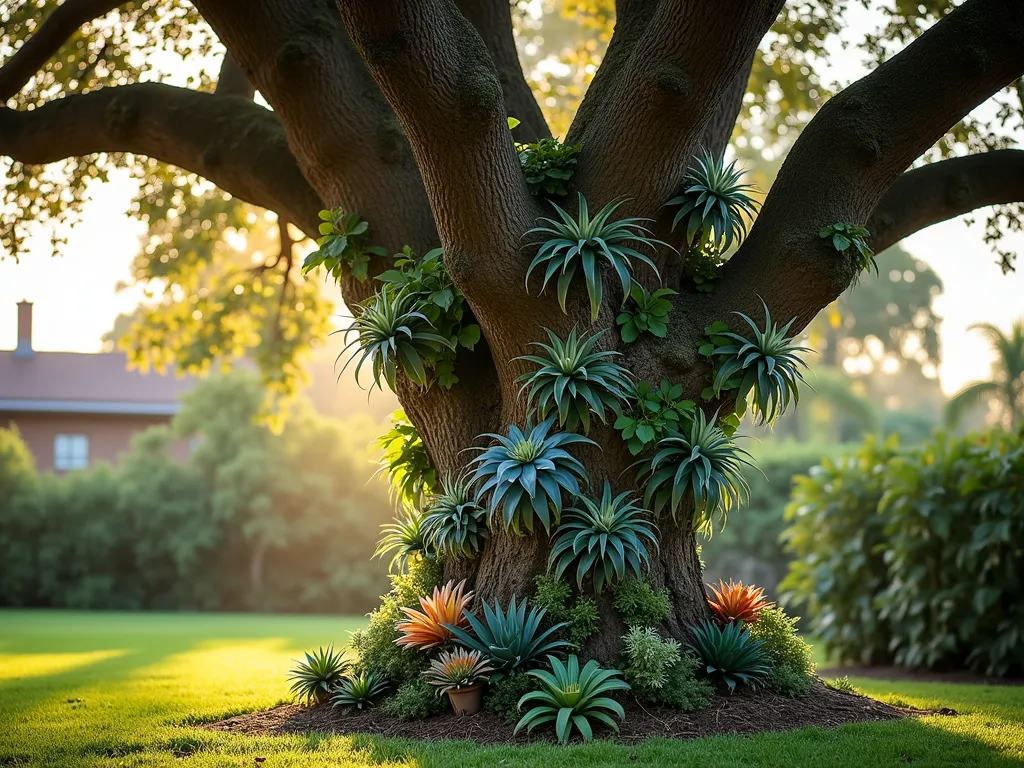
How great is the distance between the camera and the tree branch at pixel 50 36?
754 cm

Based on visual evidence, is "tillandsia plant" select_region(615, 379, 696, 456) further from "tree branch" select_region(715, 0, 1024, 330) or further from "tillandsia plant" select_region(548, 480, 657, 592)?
"tree branch" select_region(715, 0, 1024, 330)

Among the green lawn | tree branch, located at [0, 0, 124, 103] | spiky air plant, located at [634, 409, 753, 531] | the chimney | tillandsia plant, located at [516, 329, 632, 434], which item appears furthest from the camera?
the chimney

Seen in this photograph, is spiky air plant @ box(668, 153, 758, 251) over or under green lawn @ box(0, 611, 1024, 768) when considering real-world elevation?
over

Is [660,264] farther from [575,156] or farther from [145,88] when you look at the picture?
[145,88]

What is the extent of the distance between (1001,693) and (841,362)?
115 ft

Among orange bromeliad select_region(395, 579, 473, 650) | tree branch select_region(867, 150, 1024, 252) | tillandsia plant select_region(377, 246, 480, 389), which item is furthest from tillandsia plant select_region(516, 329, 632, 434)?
tree branch select_region(867, 150, 1024, 252)

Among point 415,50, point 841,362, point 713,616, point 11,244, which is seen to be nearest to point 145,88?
point 11,244

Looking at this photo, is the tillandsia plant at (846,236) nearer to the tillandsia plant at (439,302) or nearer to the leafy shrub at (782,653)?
the tillandsia plant at (439,302)

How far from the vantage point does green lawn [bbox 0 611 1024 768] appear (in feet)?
14.7

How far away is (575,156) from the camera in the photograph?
235 inches

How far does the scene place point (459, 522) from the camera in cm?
584

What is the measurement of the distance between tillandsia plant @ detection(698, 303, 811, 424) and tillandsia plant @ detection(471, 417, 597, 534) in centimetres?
101

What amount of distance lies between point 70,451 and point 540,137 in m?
20.4

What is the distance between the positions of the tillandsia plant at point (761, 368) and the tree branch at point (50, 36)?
5.63 metres
